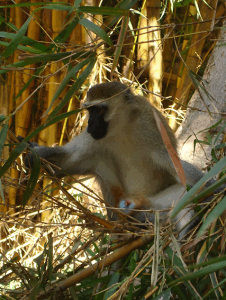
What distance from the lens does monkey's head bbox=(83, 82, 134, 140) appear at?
6.11ft

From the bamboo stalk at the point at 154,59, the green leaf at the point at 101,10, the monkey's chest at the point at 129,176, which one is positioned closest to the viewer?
the green leaf at the point at 101,10

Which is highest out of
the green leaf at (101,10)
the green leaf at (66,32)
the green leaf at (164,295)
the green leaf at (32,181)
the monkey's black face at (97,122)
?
the green leaf at (101,10)

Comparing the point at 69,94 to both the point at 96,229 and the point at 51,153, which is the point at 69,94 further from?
the point at 51,153

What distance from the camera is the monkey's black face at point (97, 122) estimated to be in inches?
72.7

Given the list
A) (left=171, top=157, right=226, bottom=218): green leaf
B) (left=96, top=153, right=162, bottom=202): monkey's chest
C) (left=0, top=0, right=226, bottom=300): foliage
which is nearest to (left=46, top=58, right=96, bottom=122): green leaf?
(left=0, top=0, right=226, bottom=300): foliage

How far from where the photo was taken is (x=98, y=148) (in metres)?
2.09

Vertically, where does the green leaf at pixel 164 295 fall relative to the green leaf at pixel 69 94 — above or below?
below

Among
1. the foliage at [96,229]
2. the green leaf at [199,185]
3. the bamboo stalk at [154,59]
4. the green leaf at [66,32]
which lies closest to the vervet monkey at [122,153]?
the foliage at [96,229]

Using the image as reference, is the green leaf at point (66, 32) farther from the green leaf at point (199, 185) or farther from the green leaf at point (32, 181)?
the green leaf at point (199, 185)

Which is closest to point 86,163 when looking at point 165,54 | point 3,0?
point 3,0

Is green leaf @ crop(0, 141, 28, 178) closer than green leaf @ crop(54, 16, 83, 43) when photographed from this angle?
Yes

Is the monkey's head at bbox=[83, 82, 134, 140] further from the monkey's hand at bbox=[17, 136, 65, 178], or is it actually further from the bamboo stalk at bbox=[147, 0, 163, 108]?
the bamboo stalk at bbox=[147, 0, 163, 108]

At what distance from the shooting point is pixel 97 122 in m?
1.86

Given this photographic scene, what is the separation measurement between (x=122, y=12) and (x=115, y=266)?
3.65 ft
